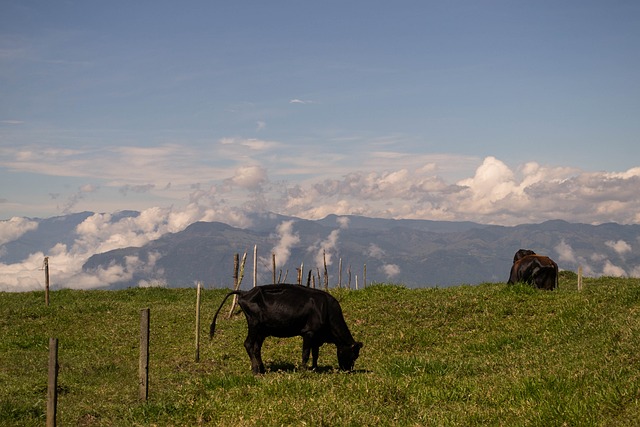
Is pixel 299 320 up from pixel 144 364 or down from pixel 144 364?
up

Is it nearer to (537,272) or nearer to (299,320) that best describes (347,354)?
(299,320)

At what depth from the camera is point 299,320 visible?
1800 cm

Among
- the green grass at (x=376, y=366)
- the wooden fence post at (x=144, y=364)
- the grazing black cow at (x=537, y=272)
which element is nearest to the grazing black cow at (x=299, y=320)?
the green grass at (x=376, y=366)

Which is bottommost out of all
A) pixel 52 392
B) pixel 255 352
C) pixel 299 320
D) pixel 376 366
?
pixel 255 352

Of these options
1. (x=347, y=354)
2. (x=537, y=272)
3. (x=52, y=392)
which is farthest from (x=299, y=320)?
(x=537, y=272)

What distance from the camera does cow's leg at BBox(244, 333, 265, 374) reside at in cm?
1831

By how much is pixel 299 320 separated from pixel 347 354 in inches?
67.8

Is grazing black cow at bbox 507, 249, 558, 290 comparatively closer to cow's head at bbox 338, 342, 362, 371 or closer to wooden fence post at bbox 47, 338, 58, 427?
cow's head at bbox 338, 342, 362, 371

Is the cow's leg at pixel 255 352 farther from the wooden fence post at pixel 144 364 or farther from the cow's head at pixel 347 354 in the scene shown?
the wooden fence post at pixel 144 364

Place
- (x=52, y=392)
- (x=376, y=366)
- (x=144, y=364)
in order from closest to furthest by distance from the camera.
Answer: (x=52, y=392) < (x=144, y=364) < (x=376, y=366)

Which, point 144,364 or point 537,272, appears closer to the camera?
point 144,364

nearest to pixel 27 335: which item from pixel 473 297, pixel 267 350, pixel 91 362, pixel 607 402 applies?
pixel 91 362

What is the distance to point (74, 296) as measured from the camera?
42.5 metres

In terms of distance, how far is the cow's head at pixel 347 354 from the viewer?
17.9 m
